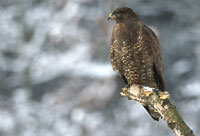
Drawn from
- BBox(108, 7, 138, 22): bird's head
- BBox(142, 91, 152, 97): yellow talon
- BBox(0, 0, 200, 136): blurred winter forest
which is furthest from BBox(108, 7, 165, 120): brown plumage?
BBox(0, 0, 200, 136): blurred winter forest

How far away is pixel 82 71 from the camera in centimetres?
1390

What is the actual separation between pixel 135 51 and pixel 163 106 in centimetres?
116

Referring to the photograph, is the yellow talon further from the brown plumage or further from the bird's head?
the bird's head

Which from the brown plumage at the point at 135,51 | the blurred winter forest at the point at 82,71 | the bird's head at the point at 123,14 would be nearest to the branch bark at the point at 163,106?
the brown plumage at the point at 135,51

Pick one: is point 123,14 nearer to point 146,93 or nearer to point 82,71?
point 146,93

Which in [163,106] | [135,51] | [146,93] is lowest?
[163,106]

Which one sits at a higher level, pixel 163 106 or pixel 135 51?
pixel 135 51

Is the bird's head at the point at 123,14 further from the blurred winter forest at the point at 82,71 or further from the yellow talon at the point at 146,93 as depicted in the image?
the blurred winter forest at the point at 82,71

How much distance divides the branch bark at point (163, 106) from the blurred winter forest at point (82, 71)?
21.6 ft

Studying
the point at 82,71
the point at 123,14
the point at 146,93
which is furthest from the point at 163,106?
the point at 82,71

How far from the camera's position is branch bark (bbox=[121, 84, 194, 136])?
4366 mm

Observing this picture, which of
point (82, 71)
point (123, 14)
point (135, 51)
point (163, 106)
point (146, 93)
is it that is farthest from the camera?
point (82, 71)

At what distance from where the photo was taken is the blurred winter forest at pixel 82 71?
12.6m

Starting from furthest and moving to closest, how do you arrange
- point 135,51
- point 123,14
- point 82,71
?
point 82,71, point 123,14, point 135,51
